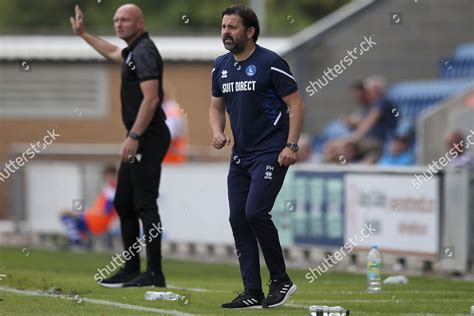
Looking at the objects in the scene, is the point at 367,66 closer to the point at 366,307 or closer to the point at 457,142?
the point at 457,142

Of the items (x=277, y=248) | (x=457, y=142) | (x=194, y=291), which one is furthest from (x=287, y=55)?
(x=277, y=248)

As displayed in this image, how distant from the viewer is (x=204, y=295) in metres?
11.8

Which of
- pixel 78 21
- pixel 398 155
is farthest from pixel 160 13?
pixel 78 21

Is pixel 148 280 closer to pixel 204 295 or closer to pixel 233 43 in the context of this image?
pixel 204 295

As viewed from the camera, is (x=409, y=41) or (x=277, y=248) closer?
(x=277, y=248)

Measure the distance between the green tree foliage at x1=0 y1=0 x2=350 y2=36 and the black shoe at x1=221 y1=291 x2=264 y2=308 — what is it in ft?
130

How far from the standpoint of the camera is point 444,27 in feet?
84.3

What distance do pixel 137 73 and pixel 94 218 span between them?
9.78m

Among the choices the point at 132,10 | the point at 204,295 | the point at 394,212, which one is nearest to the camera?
the point at 204,295

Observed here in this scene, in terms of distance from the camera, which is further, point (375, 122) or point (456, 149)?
point (375, 122)

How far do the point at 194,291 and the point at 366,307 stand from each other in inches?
81.5

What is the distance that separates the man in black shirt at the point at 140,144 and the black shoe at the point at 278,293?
6.59 feet

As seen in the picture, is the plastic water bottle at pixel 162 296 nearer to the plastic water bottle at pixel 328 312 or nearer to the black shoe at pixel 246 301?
Answer: the black shoe at pixel 246 301

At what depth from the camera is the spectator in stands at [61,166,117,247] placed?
21.9 meters
